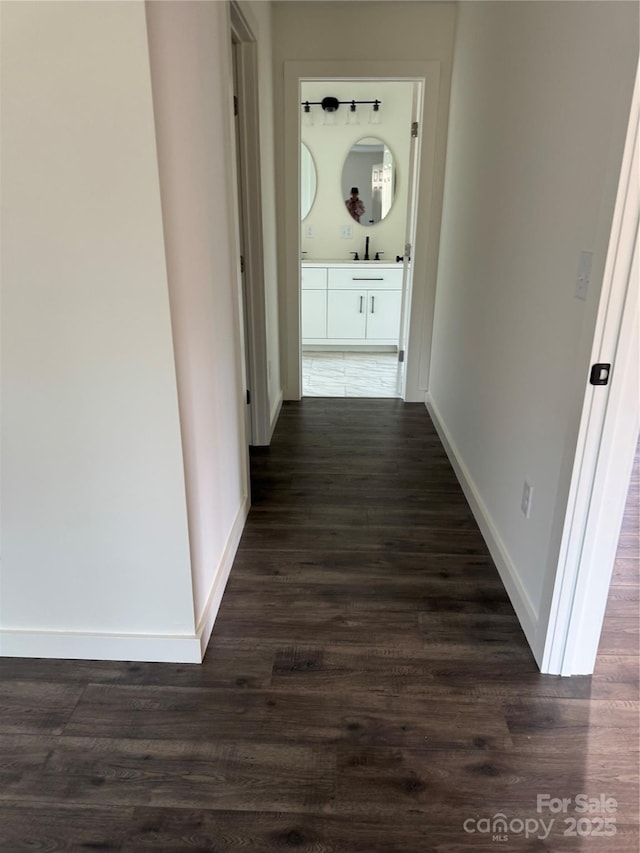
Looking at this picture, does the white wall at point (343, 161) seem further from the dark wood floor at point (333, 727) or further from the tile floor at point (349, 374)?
the dark wood floor at point (333, 727)

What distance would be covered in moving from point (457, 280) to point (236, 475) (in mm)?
1738

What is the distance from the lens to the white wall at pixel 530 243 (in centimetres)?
158

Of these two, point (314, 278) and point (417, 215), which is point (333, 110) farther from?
point (417, 215)

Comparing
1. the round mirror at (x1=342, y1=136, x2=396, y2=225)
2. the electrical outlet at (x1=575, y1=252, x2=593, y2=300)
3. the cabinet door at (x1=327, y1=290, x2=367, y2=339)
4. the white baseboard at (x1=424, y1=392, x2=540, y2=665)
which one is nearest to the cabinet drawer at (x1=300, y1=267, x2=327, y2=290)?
the cabinet door at (x1=327, y1=290, x2=367, y2=339)

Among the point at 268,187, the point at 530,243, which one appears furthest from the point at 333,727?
the point at 268,187

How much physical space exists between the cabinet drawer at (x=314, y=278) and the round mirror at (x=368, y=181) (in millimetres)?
738

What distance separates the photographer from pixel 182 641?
73.4 inches

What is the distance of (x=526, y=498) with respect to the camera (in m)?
2.09

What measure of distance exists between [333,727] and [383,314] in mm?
4434

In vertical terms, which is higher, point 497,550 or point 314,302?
point 314,302

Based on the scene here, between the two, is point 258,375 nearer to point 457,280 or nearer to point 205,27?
point 457,280

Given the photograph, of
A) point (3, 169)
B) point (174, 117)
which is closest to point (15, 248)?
point (3, 169)

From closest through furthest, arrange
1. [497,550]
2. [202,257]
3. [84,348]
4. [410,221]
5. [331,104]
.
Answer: [84,348], [202,257], [497,550], [410,221], [331,104]

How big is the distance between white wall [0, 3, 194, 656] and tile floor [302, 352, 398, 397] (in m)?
2.87
